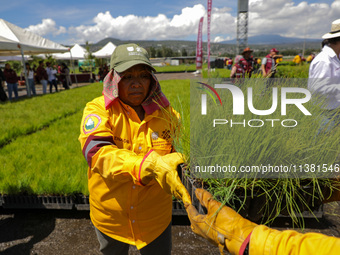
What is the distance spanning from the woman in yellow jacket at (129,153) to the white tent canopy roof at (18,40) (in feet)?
35.5

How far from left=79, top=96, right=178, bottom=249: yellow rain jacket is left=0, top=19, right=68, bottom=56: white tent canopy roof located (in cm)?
1084

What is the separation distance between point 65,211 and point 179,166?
8.39 ft

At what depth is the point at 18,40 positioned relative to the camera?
36.5ft

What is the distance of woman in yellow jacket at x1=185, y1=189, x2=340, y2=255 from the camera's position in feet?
2.54

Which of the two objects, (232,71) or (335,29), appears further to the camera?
(232,71)

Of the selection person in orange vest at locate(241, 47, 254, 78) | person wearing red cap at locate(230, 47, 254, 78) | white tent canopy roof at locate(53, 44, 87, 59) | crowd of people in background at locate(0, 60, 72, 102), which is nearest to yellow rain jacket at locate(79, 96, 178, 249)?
person wearing red cap at locate(230, 47, 254, 78)

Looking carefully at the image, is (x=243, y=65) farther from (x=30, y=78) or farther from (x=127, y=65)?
(x=30, y=78)

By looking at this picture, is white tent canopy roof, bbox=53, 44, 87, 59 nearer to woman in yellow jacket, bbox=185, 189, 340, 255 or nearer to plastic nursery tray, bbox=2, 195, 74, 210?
plastic nursery tray, bbox=2, 195, 74, 210

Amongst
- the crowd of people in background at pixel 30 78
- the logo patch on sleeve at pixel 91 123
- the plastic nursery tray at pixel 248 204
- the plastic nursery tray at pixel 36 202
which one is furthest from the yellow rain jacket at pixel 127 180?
the crowd of people in background at pixel 30 78

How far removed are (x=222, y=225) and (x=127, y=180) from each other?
0.57 meters

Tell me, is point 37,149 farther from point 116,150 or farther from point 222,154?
point 222,154

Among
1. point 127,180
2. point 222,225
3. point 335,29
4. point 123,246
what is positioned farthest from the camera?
point 335,29

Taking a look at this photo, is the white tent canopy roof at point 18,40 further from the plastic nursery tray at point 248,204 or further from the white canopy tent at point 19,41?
the plastic nursery tray at point 248,204

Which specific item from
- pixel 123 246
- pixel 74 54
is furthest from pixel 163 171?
pixel 74 54
